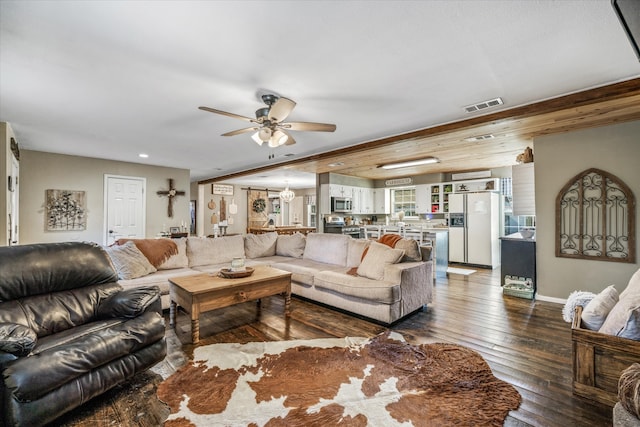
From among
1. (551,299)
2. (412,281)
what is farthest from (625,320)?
(551,299)

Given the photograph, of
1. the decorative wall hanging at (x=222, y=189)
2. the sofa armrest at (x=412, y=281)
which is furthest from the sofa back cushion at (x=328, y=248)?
the decorative wall hanging at (x=222, y=189)

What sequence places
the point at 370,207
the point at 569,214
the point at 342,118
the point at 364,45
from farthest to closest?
1. the point at 370,207
2. the point at 569,214
3. the point at 342,118
4. the point at 364,45

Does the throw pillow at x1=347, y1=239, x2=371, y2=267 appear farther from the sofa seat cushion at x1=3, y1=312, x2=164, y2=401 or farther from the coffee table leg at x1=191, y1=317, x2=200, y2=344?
the sofa seat cushion at x1=3, y1=312, x2=164, y2=401

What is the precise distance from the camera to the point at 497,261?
6680mm

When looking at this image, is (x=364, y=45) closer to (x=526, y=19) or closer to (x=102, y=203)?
(x=526, y=19)

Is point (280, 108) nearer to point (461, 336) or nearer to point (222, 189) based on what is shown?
point (461, 336)

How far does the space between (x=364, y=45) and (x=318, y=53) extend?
0.35m

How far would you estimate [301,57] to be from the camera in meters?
2.24

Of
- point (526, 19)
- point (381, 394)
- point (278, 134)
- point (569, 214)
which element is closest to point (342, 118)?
point (278, 134)

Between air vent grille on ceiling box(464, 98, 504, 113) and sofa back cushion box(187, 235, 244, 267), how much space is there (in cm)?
382

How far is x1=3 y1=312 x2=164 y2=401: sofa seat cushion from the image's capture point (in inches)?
57.8

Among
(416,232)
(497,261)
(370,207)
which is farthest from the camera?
(370,207)

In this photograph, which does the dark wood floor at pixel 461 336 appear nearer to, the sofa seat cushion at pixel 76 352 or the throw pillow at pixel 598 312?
the sofa seat cushion at pixel 76 352

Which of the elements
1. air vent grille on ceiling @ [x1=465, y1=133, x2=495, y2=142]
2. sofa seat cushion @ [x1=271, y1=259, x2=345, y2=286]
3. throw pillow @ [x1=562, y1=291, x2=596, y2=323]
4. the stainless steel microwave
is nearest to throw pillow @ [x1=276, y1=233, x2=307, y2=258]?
sofa seat cushion @ [x1=271, y1=259, x2=345, y2=286]
